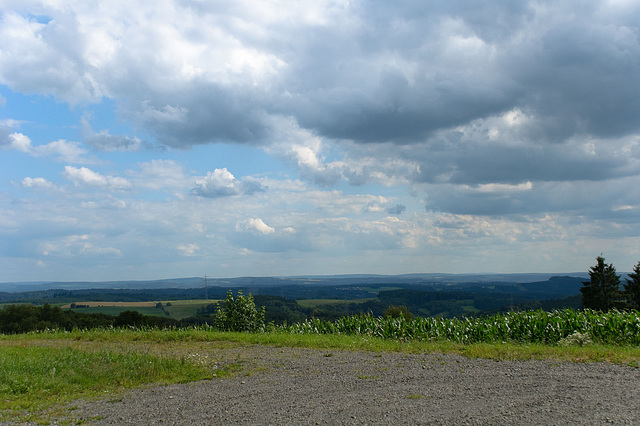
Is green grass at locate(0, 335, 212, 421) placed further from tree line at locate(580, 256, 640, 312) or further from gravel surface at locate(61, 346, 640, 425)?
tree line at locate(580, 256, 640, 312)

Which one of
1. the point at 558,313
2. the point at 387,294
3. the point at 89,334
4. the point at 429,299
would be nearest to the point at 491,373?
the point at 558,313

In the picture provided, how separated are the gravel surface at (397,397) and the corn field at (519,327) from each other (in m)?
5.03

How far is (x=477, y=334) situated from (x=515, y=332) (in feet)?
3.95

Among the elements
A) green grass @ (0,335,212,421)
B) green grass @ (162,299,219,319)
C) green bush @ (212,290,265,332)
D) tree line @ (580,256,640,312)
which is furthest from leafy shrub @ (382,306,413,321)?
green grass @ (162,299,219,319)

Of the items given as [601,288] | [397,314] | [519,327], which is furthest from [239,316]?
[601,288]

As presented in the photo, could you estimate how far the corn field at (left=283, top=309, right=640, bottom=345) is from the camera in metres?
13.6

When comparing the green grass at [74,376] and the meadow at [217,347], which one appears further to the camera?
the meadow at [217,347]

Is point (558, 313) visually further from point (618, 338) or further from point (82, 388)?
point (82, 388)

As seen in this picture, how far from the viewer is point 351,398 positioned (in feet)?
24.9

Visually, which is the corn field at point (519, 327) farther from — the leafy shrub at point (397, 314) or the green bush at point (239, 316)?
the green bush at point (239, 316)

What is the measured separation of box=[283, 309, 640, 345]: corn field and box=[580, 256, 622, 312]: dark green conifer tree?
41.1 meters

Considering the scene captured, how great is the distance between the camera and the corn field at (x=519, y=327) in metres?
13.6

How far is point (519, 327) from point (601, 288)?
45223 mm

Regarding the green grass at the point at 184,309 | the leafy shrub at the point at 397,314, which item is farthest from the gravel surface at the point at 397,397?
the green grass at the point at 184,309
